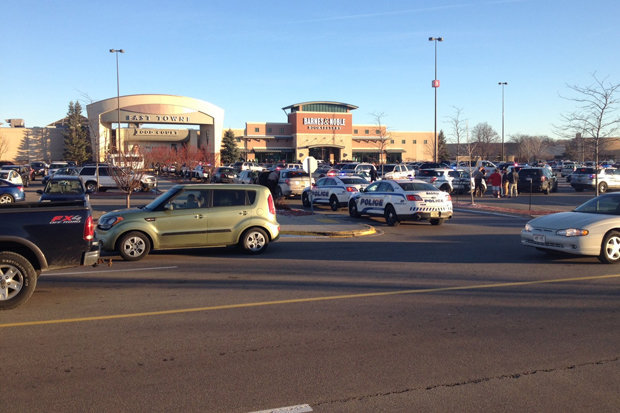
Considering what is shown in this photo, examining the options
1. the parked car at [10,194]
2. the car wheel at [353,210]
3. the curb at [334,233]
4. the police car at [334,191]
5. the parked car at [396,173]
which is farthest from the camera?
the parked car at [396,173]

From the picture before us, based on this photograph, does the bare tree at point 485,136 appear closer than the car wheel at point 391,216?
No

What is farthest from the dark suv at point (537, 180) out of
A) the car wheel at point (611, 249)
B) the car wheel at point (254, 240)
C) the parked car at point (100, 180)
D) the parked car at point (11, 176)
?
the parked car at point (11, 176)

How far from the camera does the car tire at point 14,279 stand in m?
7.76

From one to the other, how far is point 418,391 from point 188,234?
26.8ft

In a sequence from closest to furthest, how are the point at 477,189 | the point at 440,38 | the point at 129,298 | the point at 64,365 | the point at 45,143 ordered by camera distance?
the point at 64,365, the point at 129,298, the point at 477,189, the point at 440,38, the point at 45,143

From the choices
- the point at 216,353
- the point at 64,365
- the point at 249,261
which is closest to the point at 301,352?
the point at 216,353

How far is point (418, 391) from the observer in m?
4.95

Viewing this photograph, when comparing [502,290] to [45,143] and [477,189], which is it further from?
[45,143]

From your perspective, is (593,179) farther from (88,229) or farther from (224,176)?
(88,229)

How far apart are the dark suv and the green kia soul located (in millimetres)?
27621

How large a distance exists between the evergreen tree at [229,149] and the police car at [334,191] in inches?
2192

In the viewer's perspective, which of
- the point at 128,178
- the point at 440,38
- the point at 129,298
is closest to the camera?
the point at 129,298

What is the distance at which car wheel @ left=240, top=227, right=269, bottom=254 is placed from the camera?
12797mm

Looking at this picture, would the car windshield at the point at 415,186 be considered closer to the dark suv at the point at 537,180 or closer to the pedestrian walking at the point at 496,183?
the pedestrian walking at the point at 496,183
